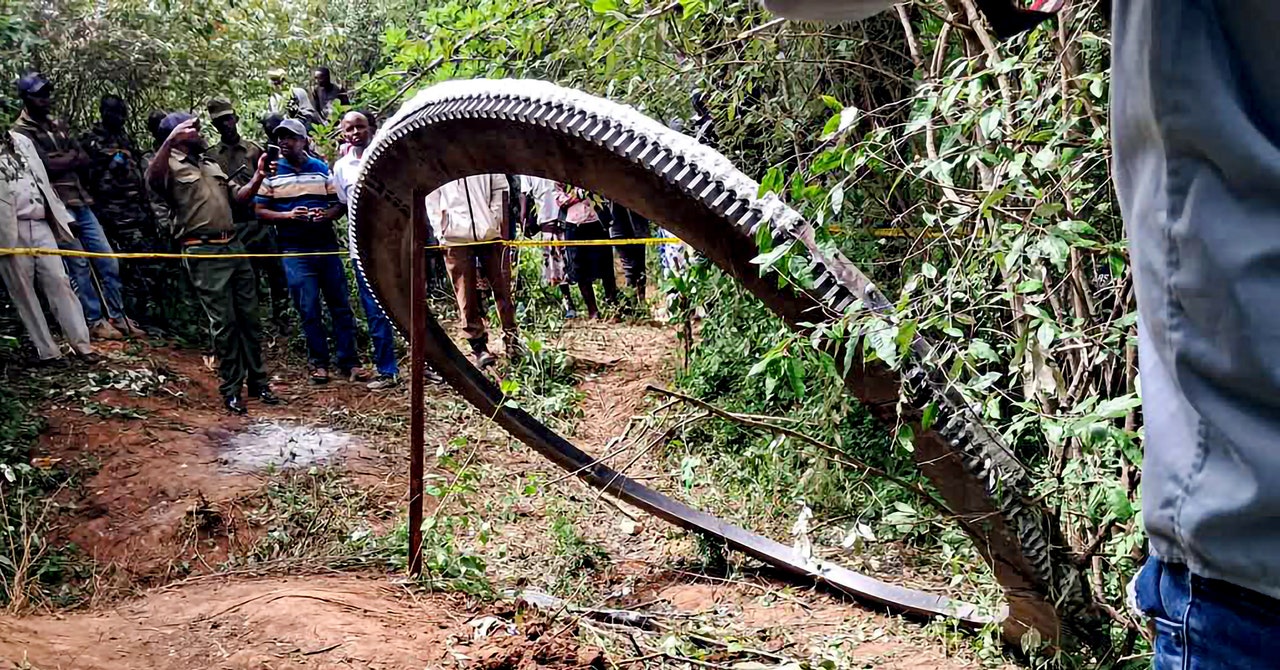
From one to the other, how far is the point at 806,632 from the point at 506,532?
1.83 m

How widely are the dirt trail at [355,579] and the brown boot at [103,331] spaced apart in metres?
0.73

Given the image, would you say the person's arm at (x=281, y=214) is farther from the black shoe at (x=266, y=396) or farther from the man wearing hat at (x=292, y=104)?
the man wearing hat at (x=292, y=104)

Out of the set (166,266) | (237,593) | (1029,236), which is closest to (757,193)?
(1029,236)

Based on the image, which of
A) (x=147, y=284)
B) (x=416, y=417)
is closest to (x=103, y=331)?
(x=147, y=284)

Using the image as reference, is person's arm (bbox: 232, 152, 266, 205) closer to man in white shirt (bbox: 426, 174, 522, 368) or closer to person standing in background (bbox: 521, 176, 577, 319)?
man in white shirt (bbox: 426, 174, 522, 368)

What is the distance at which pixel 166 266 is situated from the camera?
8.79 meters

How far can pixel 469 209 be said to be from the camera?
7.57 m

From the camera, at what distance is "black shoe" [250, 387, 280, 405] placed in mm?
7488

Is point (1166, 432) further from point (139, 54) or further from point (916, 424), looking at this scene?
point (139, 54)

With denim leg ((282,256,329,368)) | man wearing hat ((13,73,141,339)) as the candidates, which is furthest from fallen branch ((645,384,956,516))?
man wearing hat ((13,73,141,339))

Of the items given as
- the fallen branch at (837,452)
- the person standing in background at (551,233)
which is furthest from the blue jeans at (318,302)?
the fallen branch at (837,452)

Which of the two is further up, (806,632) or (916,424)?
(916,424)

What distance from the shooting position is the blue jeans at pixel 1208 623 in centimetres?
88

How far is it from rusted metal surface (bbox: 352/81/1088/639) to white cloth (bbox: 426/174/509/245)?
12.8 feet
